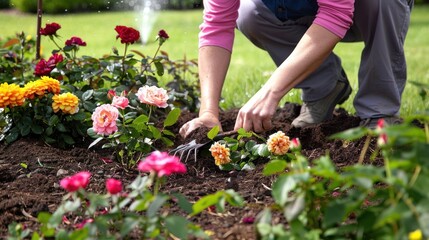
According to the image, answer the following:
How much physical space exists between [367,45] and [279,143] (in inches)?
30.7

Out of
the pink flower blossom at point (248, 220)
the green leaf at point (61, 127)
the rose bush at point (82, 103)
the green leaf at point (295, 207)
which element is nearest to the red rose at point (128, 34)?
the rose bush at point (82, 103)

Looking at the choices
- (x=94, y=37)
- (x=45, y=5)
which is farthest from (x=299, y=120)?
(x=45, y=5)

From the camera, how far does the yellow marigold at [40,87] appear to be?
2451 millimetres

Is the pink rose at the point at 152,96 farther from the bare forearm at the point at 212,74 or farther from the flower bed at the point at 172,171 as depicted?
the bare forearm at the point at 212,74

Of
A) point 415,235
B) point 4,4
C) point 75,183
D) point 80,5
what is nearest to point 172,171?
point 75,183

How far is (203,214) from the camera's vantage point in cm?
178

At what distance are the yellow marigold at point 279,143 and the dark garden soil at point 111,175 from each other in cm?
9

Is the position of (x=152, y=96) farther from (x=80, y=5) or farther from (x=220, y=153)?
(x=80, y=5)

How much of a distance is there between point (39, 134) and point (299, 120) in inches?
40.1

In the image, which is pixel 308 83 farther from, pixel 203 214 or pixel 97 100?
pixel 203 214

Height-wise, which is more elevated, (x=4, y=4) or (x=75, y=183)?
(x=75, y=183)

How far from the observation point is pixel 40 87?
247cm

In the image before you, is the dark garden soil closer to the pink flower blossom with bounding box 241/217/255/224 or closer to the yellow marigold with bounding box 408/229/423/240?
the pink flower blossom with bounding box 241/217/255/224

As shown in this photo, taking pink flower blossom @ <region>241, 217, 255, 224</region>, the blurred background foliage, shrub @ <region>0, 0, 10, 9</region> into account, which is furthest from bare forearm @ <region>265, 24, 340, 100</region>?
shrub @ <region>0, 0, 10, 9</region>
